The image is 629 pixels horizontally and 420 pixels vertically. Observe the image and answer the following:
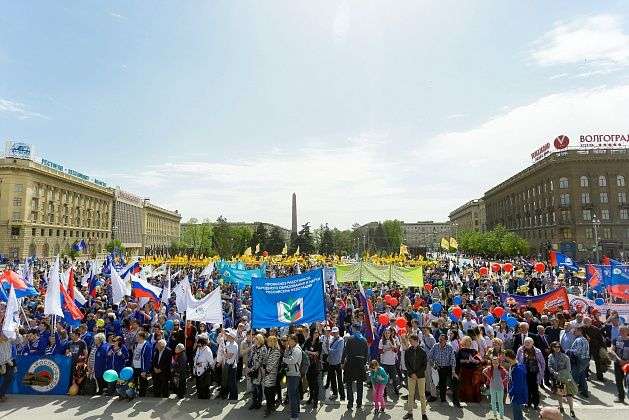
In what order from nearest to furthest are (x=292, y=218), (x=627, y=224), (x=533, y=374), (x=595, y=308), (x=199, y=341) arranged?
1. (x=533, y=374)
2. (x=199, y=341)
3. (x=595, y=308)
4. (x=627, y=224)
5. (x=292, y=218)

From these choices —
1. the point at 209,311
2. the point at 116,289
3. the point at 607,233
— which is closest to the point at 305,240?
the point at 607,233

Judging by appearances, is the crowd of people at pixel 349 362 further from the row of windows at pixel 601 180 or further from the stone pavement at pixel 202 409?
the row of windows at pixel 601 180

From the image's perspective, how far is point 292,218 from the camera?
92.7 m

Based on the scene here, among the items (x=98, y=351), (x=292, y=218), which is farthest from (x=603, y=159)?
(x=98, y=351)

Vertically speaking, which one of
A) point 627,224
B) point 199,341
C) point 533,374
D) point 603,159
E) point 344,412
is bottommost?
point 344,412

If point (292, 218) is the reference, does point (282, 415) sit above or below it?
below

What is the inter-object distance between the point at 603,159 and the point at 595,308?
69.8m

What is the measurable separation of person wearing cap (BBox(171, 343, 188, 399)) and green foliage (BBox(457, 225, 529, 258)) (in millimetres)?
68653

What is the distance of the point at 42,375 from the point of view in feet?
31.9

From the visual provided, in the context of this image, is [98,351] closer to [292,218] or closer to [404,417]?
[404,417]

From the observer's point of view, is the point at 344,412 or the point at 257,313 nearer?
the point at 344,412

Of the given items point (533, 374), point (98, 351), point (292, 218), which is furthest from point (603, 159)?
point (98, 351)

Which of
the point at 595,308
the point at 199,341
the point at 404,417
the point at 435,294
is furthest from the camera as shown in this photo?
the point at 435,294

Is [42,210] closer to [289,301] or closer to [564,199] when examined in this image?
[289,301]
